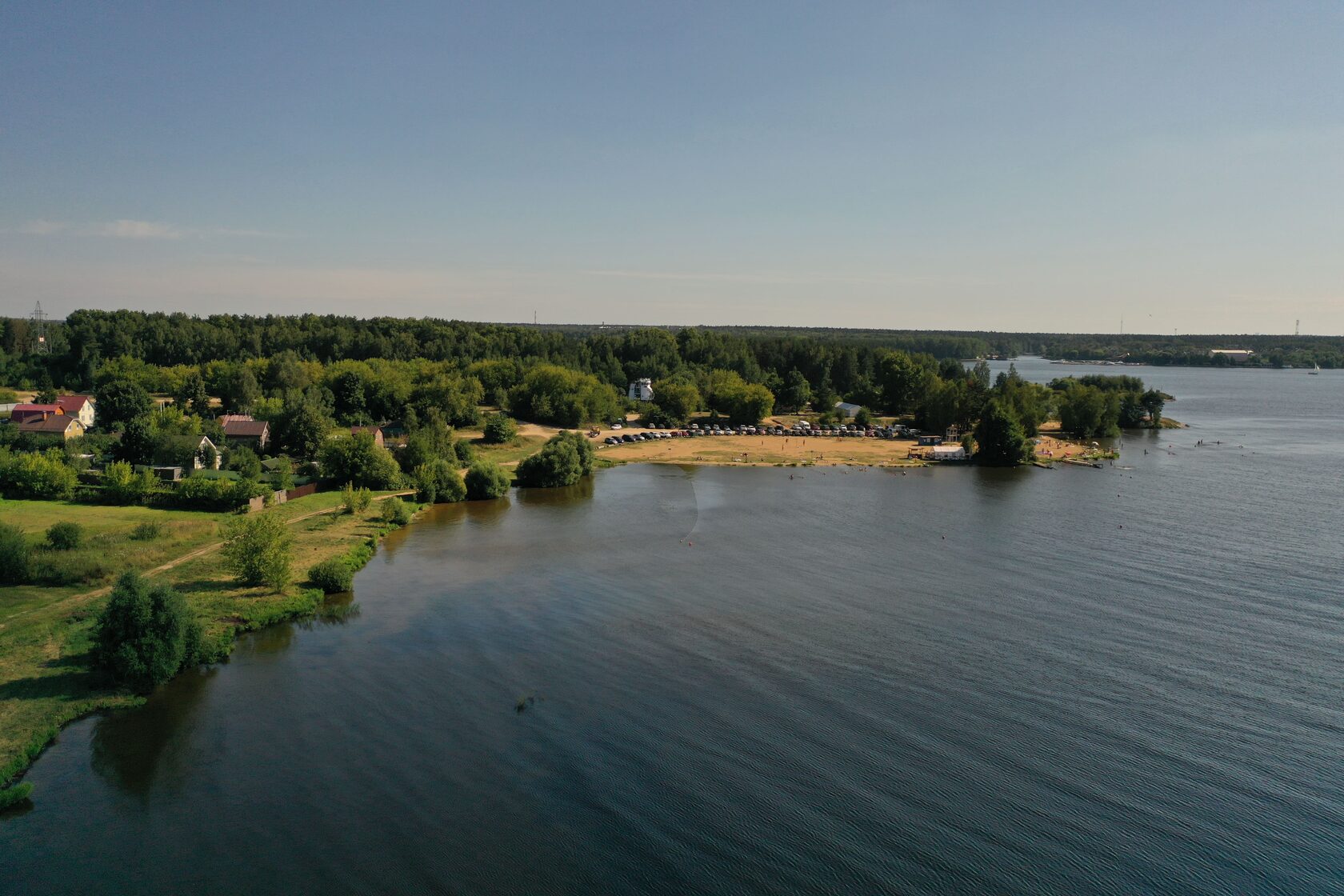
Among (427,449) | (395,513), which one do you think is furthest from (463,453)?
(395,513)

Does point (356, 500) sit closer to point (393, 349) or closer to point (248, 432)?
point (248, 432)

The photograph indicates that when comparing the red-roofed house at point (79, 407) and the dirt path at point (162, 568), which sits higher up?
the red-roofed house at point (79, 407)

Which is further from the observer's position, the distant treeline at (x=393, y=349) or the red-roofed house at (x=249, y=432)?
the distant treeline at (x=393, y=349)

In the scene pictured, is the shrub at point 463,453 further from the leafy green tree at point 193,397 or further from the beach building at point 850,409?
the beach building at point 850,409

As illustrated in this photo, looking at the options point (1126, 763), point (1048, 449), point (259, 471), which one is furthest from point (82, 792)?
point (1048, 449)

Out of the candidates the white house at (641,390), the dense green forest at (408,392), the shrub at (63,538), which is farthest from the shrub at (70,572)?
the white house at (641,390)

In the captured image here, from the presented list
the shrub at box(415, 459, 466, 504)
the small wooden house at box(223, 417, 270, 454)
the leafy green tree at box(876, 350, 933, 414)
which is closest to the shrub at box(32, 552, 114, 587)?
the shrub at box(415, 459, 466, 504)

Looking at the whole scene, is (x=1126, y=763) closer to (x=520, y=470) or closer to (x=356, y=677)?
(x=356, y=677)
